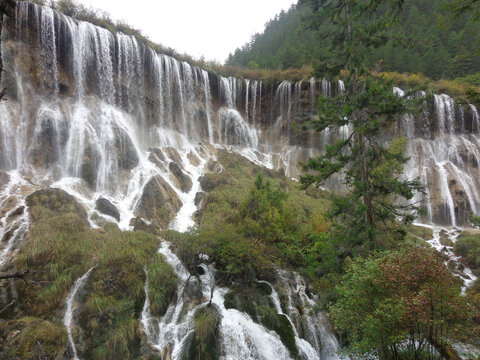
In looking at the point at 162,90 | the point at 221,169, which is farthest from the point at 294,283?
the point at 162,90

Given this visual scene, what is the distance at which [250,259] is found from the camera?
8570mm

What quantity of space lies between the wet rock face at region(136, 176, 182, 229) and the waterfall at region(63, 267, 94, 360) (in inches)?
234

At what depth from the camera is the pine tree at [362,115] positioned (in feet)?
21.4

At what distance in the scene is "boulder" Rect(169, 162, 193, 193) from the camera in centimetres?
1764

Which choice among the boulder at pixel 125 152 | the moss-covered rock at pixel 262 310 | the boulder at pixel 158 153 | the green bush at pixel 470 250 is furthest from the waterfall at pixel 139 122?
the green bush at pixel 470 250

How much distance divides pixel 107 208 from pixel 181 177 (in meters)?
6.07

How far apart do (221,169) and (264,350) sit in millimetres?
15645

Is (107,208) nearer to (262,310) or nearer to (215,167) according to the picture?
(215,167)

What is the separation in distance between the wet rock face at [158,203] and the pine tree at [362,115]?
33.1 ft

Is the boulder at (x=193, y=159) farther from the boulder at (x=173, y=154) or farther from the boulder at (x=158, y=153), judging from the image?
the boulder at (x=158, y=153)

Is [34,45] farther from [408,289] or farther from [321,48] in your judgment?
[408,289]

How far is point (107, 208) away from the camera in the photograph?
1313 centimetres

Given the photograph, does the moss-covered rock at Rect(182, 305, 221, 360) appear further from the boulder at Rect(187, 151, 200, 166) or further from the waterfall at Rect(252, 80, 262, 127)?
the waterfall at Rect(252, 80, 262, 127)

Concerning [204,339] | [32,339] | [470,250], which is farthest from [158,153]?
[470,250]
